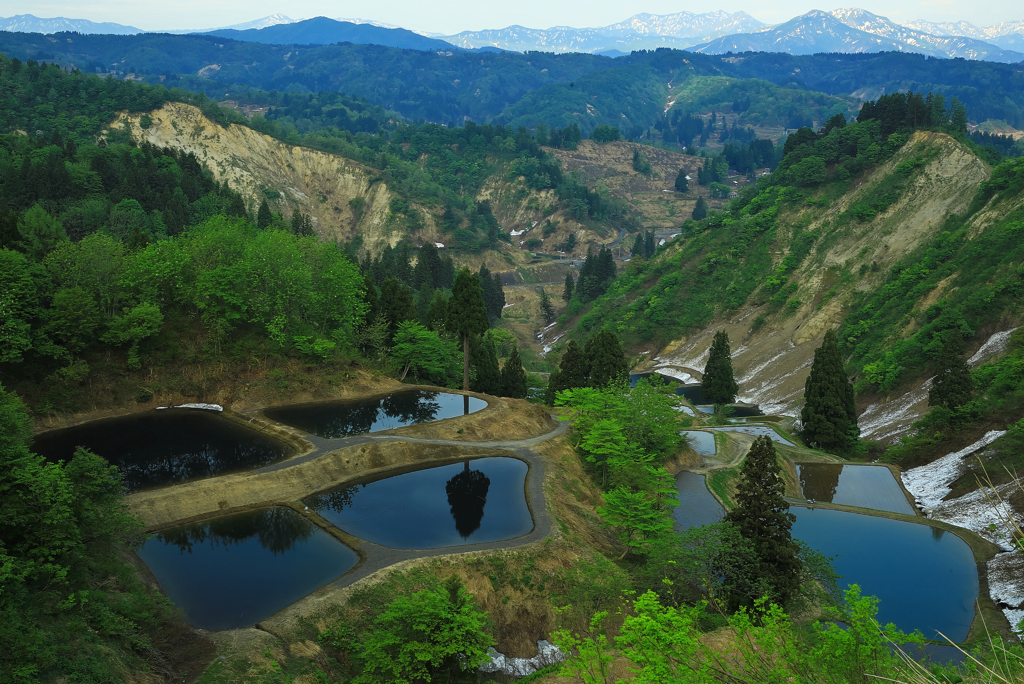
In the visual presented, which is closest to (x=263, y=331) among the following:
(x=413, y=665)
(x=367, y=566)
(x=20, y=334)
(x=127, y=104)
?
(x=20, y=334)

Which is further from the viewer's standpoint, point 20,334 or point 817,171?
point 817,171

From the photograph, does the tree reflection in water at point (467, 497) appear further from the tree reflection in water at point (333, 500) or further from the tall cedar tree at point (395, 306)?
the tall cedar tree at point (395, 306)

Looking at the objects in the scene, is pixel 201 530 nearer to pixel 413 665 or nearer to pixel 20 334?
pixel 413 665

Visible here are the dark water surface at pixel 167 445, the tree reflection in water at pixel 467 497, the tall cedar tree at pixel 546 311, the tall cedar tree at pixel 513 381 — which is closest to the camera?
the tree reflection in water at pixel 467 497

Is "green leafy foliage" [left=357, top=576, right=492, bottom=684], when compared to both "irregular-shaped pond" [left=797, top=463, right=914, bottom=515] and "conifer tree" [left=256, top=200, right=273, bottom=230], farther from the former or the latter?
"conifer tree" [left=256, top=200, right=273, bottom=230]

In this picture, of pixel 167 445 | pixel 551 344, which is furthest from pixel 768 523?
pixel 551 344

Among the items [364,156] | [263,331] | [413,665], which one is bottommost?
[413,665]

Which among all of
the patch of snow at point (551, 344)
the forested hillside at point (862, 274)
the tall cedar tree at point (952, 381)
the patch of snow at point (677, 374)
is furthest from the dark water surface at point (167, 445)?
the patch of snow at point (551, 344)

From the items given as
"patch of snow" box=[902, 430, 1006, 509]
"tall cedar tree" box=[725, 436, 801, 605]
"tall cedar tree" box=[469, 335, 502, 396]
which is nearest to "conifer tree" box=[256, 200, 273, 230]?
"tall cedar tree" box=[469, 335, 502, 396]
